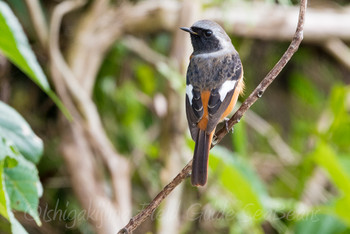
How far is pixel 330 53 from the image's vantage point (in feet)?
15.4

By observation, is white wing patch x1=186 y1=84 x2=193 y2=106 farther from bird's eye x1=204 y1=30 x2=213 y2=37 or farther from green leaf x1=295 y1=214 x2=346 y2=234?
green leaf x1=295 y1=214 x2=346 y2=234

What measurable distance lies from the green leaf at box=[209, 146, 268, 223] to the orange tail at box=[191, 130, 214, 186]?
0.73 m

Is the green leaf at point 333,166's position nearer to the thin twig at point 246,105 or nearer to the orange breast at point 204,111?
the orange breast at point 204,111

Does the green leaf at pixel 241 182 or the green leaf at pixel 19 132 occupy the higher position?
the green leaf at pixel 19 132

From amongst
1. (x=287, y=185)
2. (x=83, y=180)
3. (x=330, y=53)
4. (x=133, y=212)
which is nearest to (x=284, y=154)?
(x=287, y=185)

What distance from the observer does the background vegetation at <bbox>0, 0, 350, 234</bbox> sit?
320 centimetres

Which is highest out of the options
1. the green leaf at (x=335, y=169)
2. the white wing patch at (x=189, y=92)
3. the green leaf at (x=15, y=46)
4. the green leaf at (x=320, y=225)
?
the green leaf at (x=15, y=46)

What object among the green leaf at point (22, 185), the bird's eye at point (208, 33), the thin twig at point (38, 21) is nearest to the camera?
the green leaf at point (22, 185)

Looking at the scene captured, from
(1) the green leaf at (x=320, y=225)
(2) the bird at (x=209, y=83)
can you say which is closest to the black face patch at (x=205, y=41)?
(2) the bird at (x=209, y=83)

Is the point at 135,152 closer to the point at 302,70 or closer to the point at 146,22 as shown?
the point at 146,22

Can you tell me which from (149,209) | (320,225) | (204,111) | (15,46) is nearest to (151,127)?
(320,225)

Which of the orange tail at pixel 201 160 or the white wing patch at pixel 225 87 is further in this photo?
the white wing patch at pixel 225 87

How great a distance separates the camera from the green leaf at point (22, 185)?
1.79 m

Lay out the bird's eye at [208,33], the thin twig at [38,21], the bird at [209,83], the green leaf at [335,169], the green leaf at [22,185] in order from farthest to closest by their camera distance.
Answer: the thin twig at [38,21], the green leaf at [335,169], the bird's eye at [208,33], the bird at [209,83], the green leaf at [22,185]
